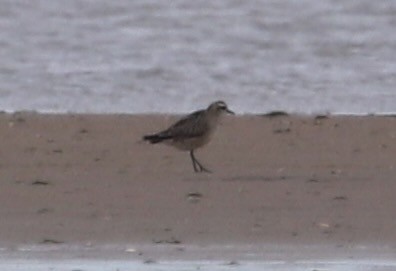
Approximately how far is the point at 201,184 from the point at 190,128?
1000 millimetres

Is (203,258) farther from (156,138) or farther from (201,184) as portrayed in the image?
(156,138)

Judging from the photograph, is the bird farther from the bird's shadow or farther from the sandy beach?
the bird's shadow

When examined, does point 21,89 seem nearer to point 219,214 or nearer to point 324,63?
point 324,63

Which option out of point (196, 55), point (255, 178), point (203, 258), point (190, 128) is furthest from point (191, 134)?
point (196, 55)

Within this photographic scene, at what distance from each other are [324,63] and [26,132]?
560cm

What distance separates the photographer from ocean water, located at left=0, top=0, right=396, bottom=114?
56.6 feet

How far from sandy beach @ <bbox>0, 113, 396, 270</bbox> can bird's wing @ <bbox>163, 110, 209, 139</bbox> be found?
0.21 meters

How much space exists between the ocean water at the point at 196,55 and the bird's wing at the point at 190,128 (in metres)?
2.77

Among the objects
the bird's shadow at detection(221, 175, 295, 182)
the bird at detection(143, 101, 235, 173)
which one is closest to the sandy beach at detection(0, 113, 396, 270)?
the bird's shadow at detection(221, 175, 295, 182)

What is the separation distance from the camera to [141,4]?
23.0 m

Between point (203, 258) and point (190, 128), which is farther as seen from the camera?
point (190, 128)

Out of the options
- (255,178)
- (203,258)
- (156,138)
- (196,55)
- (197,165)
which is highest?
(196,55)

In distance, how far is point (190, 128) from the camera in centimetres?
1339

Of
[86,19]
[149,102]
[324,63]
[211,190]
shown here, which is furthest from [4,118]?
[86,19]
